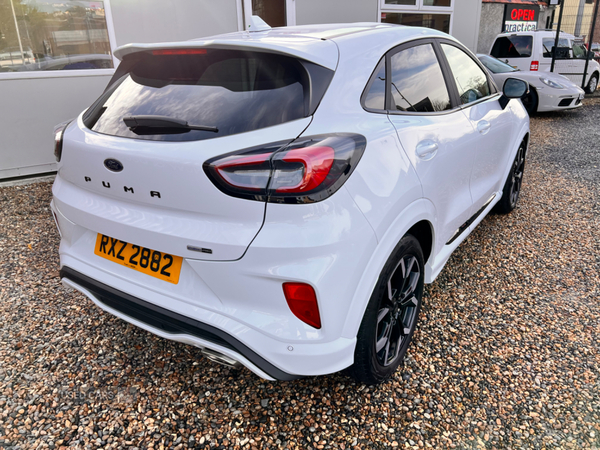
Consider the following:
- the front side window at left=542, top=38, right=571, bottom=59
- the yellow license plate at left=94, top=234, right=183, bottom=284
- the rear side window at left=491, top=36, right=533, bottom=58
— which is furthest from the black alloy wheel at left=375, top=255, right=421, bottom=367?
the front side window at left=542, top=38, right=571, bottom=59

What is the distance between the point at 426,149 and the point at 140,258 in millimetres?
1427

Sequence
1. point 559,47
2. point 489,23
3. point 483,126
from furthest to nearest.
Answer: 1. point 489,23
2. point 559,47
3. point 483,126

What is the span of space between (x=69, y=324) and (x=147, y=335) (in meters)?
0.55

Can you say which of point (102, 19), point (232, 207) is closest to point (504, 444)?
point (232, 207)

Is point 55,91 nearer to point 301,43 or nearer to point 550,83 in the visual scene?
point 301,43

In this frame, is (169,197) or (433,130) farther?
(433,130)

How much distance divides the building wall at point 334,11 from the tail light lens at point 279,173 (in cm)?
644

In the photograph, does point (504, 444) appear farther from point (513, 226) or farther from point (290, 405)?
point (513, 226)

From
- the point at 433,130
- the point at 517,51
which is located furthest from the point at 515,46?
the point at 433,130

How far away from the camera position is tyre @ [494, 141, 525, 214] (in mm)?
4152

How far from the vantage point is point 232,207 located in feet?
5.27

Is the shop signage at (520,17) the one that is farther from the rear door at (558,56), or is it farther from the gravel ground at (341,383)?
the gravel ground at (341,383)

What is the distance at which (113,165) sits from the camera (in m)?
1.84

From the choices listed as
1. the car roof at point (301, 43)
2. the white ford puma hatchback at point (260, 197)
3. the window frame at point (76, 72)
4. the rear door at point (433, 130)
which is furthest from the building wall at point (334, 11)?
the white ford puma hatchback at point (260, 197)
